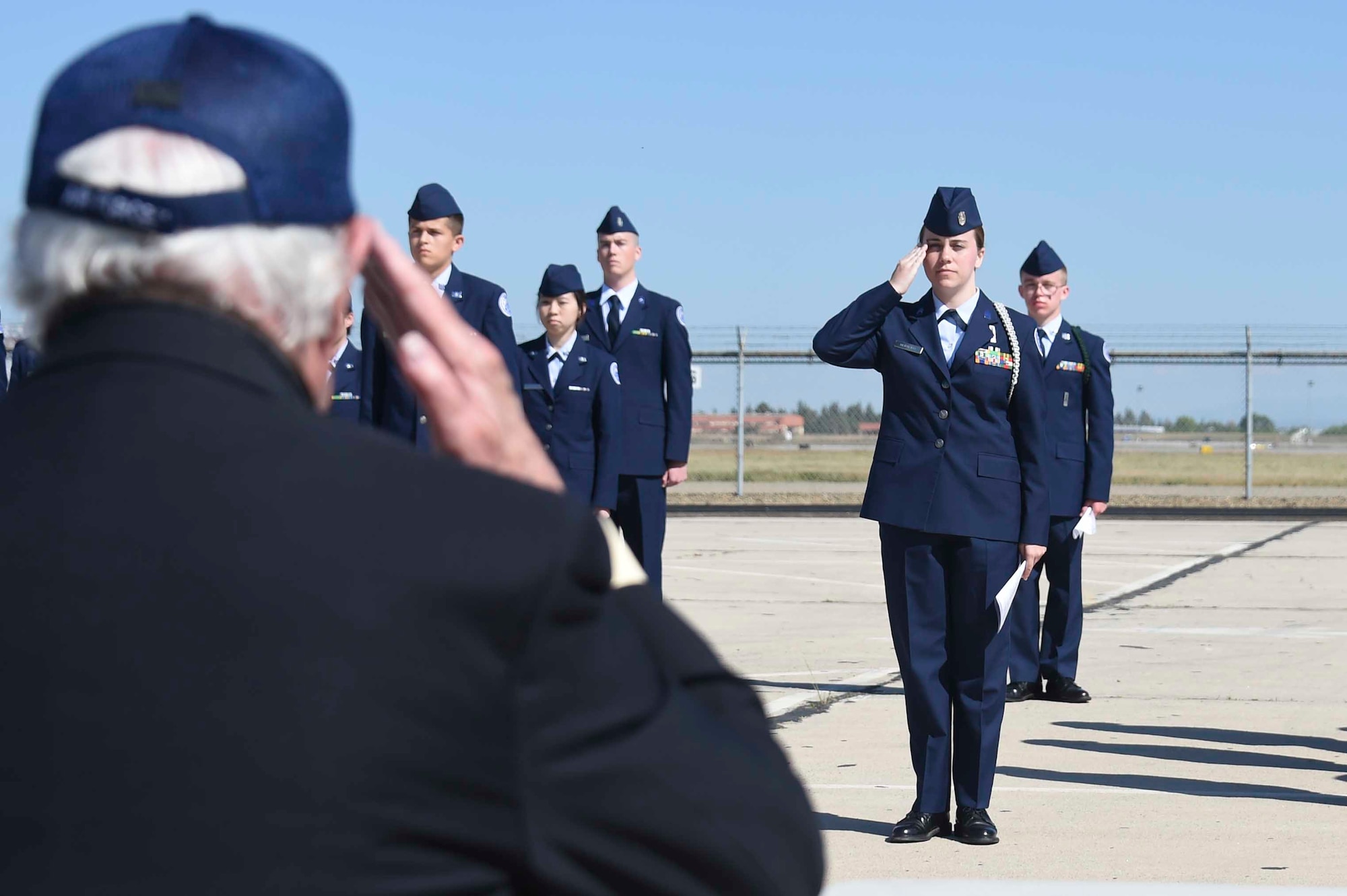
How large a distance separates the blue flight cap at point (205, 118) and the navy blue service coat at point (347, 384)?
6.55 m

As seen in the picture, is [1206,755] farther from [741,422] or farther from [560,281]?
[741,422]

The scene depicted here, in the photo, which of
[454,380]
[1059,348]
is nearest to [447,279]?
[1059,348]

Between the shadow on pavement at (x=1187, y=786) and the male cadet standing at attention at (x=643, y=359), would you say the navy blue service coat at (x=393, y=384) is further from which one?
the shadow on pavement at (x=1187, y=786)

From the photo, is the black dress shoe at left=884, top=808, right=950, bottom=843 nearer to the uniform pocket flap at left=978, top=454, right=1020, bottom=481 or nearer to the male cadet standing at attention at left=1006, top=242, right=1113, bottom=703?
the uniform pocket flap at left=978, top=454, right=1020, bottom=481

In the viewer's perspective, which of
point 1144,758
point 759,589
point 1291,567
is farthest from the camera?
point 1291,567

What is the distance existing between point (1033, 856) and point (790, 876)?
154 inches

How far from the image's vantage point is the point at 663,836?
3.69 ft

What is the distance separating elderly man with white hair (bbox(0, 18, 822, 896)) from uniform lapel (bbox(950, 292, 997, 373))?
4.34 meters

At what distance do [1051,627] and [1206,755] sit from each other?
76.2 inches

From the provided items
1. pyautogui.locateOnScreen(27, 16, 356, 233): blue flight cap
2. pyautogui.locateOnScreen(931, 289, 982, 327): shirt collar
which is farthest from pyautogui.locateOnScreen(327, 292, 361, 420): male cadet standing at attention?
pyautogui.locateOnScreen(27, 16, 356, 233): blue flight cap

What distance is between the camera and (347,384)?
859cm

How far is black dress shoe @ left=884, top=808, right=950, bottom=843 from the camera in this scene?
5105mm

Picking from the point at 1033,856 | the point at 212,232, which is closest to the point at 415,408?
the point at 1033,856

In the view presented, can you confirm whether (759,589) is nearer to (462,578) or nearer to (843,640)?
(843,640)
